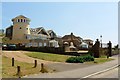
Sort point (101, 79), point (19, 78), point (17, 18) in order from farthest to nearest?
1. point (17, 18)
2. point (101, 79)
3. point (19, 78)

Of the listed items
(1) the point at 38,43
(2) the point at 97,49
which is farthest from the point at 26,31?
(2) the point at 97,49

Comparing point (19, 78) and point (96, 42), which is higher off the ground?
point (96, 42)

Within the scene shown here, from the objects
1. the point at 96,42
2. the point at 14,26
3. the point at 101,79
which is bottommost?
the point at 101,79

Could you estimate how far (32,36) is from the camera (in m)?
77.1

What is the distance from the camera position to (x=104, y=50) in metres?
50.3

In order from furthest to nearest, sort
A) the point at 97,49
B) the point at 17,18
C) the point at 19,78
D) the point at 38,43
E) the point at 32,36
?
the point at 32,36 → the point at 17,18 → the point at 38,43 → the point at 97,49 → the point at 19,78

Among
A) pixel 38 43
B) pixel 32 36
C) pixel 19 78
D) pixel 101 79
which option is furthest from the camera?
pixel 32 36

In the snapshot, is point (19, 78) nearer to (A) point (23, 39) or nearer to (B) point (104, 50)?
(B) point (104, 50)

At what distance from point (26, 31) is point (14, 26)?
383cm

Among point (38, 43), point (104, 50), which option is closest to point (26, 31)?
point (38, 43)

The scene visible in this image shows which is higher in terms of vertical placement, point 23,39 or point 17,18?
point 17,18

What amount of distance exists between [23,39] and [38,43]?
6169mm

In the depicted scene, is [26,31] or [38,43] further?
[26,31]

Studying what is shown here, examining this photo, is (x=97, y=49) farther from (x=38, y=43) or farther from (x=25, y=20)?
(x=25, y=20)
